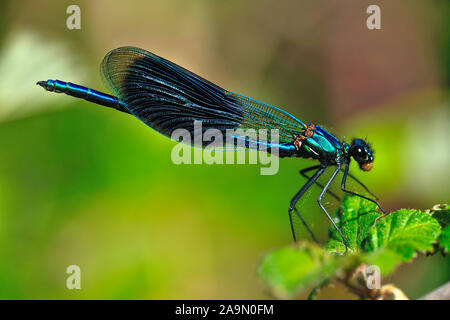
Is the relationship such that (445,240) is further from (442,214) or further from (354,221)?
(354,221)

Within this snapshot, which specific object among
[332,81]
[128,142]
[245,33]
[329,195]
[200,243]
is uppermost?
[245,33]

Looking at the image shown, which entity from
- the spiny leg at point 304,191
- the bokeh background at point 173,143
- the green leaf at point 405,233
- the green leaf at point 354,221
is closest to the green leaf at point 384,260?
the green leaf at point 405,233

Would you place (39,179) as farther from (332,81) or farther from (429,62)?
(429,62)

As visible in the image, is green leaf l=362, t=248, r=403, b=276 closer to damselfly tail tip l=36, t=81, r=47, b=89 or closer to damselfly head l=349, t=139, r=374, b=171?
damselfly head l=349, t=139, r=374, b=171

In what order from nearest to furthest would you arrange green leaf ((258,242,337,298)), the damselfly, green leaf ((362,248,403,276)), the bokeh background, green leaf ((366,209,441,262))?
green leaf ((258,242,337,298)) → green leaf ((362,248,403,276)) → green leaf ((366,209,441,262)) → the damselfly → the bokeh background

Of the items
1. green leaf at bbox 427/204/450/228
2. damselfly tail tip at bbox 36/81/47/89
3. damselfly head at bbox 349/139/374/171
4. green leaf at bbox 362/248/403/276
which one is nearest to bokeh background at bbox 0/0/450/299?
damselfly tail tip at bbox 36/81/47/89

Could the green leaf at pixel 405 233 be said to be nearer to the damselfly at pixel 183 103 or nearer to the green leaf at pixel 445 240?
the green leaf at pixel 445 240
